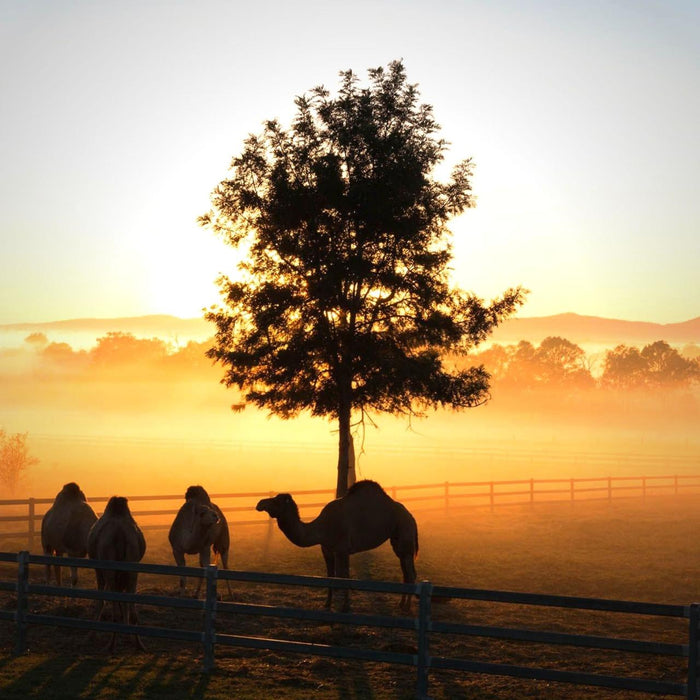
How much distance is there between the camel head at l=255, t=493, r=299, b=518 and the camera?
1495cm

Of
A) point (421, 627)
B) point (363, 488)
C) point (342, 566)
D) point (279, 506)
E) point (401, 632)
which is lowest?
point (401, 632)

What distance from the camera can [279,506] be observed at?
49.4ft

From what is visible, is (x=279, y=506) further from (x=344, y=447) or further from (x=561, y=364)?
(x=561, y=364)

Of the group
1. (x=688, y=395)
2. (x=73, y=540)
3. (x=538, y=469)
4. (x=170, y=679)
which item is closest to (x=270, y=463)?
(x=538, y=469)

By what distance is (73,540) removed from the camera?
1628 centimetres

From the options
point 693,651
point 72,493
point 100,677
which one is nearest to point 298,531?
point 72,493

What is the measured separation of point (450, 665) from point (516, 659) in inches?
118

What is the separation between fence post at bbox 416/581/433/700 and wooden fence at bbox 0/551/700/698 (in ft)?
0.04

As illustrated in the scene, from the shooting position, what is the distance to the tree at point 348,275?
23.6 meters

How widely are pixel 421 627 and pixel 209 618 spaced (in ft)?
9.09

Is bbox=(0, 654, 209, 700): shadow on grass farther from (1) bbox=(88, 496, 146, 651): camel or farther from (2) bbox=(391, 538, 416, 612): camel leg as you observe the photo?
(2) bbox=(391, 538, 416, 612): camel leg

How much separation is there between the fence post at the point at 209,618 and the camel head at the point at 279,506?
354 centimetres

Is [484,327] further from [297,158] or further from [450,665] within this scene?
[450,665]

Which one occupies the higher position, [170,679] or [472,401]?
[472,401]
